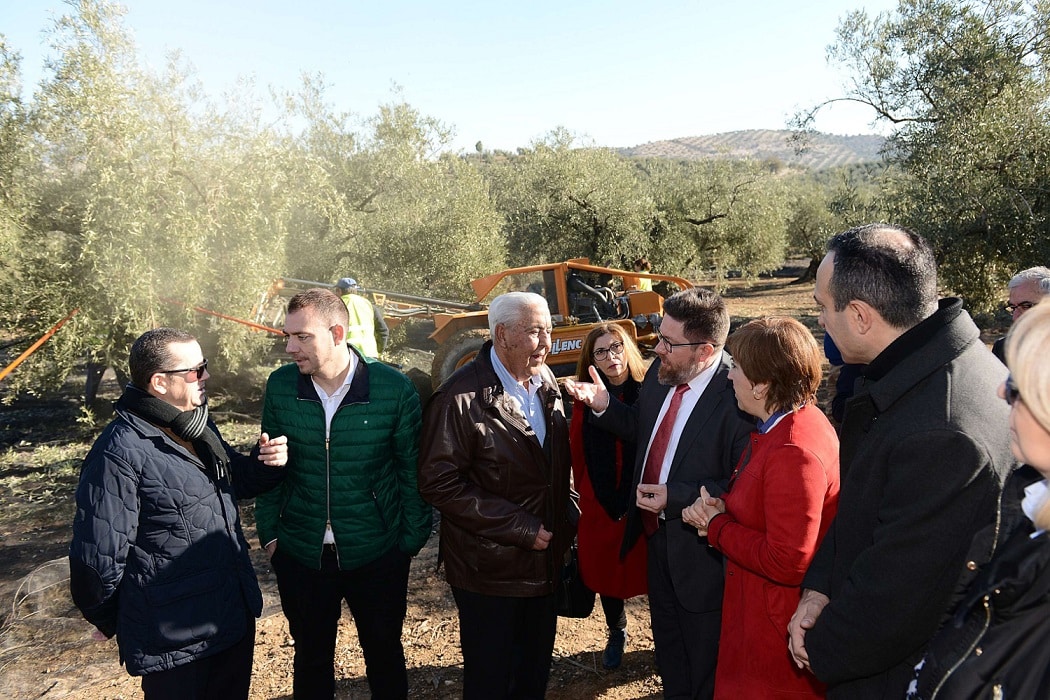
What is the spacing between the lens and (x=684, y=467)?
2523 mm

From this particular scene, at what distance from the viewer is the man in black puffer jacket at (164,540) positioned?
2066 mm

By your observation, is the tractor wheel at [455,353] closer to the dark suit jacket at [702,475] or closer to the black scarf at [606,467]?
the black scarf at [606,467]

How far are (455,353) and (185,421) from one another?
19.4ft

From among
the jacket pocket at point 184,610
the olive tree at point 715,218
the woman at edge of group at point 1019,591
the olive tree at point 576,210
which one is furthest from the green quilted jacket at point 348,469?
the olive tree at point 715,218

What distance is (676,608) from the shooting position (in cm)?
264

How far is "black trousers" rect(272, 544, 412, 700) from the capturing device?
2660mm

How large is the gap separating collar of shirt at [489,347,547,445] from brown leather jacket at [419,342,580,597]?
5 cm

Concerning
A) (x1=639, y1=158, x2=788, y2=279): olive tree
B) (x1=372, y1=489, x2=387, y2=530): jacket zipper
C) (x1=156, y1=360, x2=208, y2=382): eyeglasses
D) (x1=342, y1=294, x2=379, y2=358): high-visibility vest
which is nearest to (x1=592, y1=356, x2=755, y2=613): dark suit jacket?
(x1=372, y1=489, x2=387, y2=530): jacket zipper

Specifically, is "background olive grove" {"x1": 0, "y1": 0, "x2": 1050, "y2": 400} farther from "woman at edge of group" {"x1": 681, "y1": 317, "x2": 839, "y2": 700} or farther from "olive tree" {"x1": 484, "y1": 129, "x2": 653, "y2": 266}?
"woman at edge of group" {"x1": 681, "y1": 317, "x2": 839, "y2": 700}

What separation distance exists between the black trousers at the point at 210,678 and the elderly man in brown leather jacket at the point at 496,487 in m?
0.79

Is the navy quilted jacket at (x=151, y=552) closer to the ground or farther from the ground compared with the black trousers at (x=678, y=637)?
farther from the ground

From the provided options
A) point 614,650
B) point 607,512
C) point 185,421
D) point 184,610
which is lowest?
point 614,650

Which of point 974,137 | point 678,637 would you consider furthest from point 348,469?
point 974,137

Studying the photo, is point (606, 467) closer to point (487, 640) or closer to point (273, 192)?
point (487, 640)
